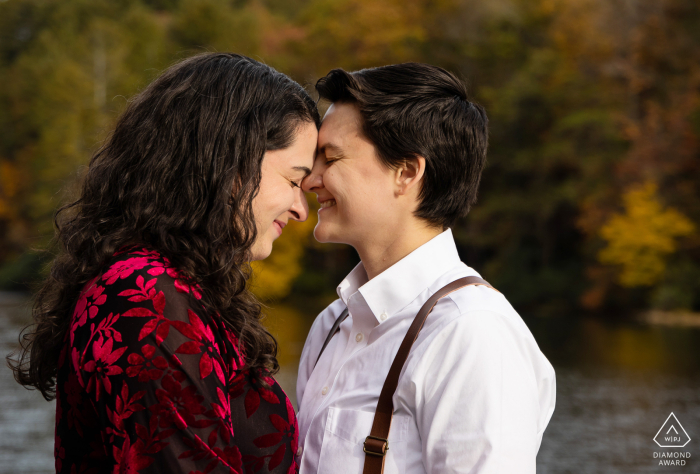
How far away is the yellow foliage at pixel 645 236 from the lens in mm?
25391

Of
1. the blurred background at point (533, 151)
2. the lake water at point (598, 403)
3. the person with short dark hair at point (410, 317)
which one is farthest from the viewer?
the blurred background at point (533, 151)

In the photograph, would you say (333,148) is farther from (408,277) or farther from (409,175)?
(408,277)

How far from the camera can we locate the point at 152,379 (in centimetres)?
152

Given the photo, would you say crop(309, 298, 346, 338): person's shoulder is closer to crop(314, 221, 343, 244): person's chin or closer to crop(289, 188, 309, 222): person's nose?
crop(314, 221, 343, 244): person's chin

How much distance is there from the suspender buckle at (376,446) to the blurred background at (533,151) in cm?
1263

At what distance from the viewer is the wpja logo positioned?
10516 millimetres

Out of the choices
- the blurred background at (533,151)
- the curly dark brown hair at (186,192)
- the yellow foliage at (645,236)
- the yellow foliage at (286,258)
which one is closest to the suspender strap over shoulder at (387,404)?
the curly dark brown hair at (186,192)

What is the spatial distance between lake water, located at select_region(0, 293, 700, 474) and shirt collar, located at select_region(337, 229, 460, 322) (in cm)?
542

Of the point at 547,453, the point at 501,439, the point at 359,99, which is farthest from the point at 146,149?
the point at 547,453

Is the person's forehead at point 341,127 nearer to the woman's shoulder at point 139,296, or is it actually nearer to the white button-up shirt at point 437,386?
the white button-up shirt at point 437,386

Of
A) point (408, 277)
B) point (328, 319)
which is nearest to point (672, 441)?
point (328, 319)

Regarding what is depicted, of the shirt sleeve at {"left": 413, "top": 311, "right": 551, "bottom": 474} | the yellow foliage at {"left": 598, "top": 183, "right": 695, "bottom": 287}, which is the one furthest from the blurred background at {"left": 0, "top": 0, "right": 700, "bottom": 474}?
the shirt sleeve at {"left": 413, "top": 311, "right": 551, "bottom": 474}

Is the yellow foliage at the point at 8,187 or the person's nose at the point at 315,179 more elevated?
the person's nose at the point at 315,179

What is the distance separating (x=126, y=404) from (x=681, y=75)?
1250 inches
